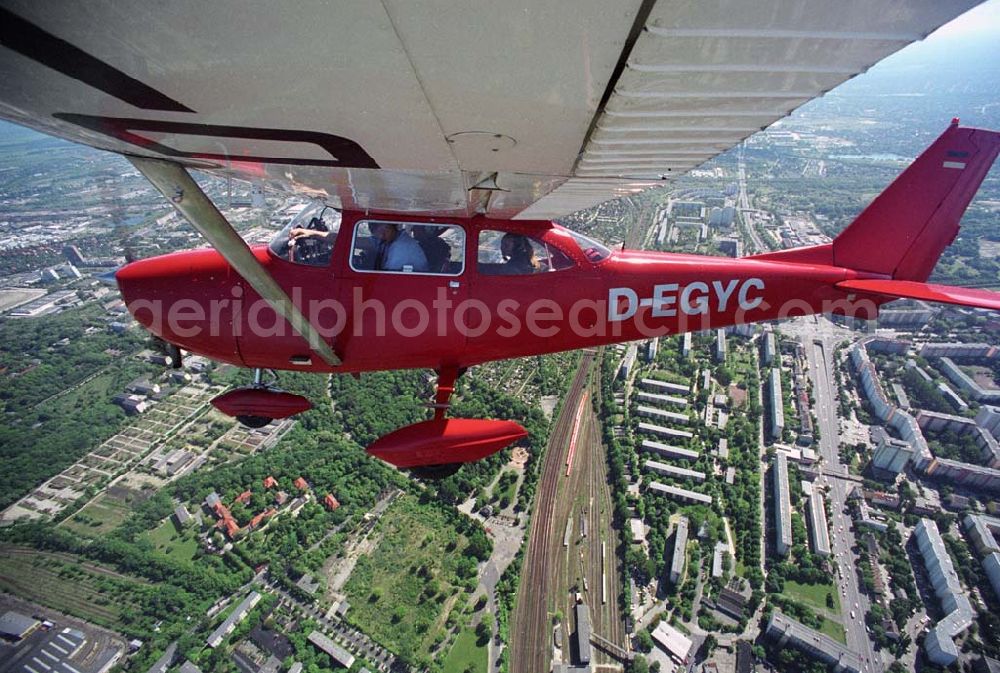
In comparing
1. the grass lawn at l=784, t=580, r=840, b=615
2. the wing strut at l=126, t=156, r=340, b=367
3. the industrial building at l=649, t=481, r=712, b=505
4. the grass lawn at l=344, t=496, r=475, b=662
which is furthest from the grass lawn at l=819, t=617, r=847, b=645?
the wing strut at l=126, t=156, r=340, b=367

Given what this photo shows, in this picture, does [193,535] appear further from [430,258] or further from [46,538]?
[430,258]

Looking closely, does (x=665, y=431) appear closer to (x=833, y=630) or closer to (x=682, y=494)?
(x=682, y=494)

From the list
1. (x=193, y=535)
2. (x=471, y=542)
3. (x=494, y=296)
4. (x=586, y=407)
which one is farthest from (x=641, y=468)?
(x=193, y=535)

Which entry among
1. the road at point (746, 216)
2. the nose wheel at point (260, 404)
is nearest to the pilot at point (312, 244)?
the nose wheel at point (260, 404)

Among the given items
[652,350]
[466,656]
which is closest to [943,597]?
[652,350]

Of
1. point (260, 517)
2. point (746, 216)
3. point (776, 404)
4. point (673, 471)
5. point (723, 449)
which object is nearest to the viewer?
Answer: point (260, 517)

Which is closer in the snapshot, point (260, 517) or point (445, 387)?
point (445, 387)
